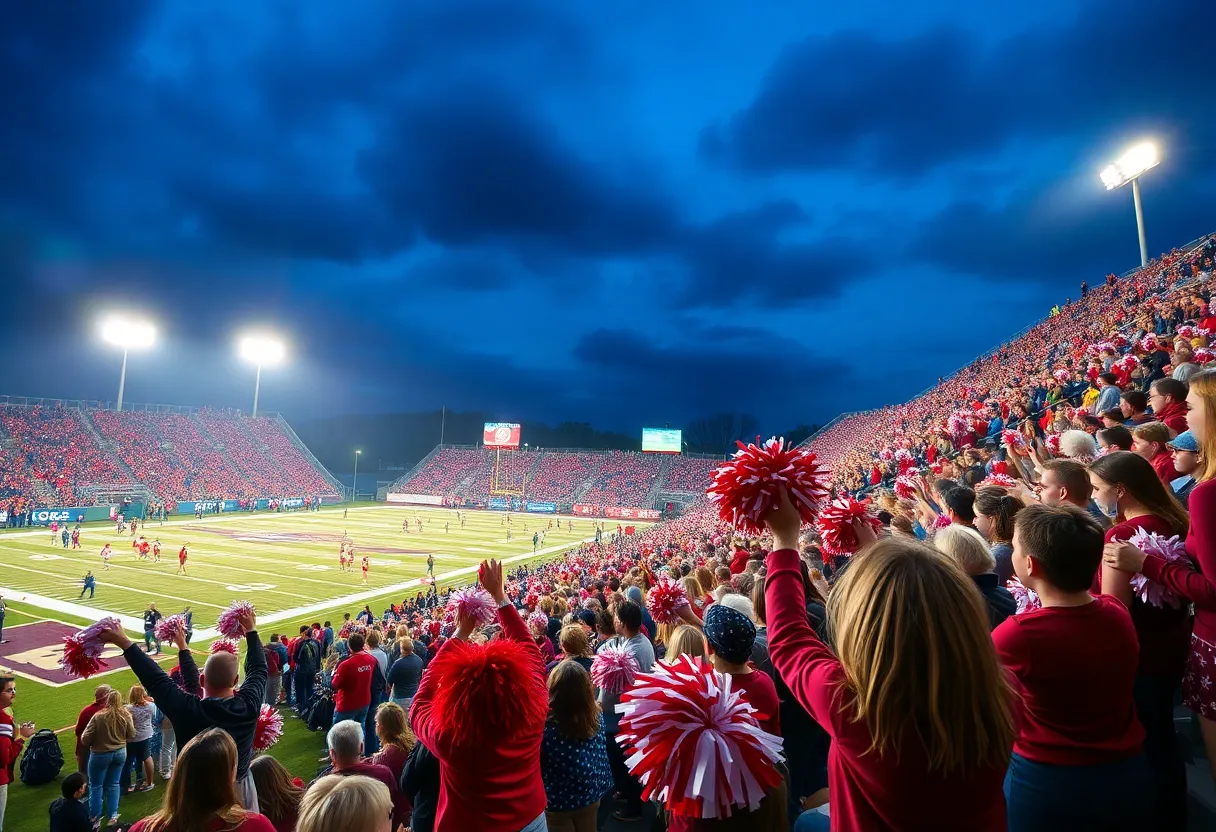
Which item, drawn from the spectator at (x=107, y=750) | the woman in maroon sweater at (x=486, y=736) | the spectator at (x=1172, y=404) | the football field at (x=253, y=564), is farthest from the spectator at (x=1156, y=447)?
the football field at (x=253, y=564)

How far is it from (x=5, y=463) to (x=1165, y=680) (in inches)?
2438

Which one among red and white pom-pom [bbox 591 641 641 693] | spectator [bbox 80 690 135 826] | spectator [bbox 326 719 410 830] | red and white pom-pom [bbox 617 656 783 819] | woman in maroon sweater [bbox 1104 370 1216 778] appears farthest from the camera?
spectator [bbox 80 690 135 826]

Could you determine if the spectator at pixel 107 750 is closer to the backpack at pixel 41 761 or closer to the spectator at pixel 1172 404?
the backpack at pixel 41 761

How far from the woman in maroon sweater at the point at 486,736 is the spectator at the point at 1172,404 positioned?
5785 mm

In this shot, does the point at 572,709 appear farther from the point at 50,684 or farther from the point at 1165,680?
the point at 50,684

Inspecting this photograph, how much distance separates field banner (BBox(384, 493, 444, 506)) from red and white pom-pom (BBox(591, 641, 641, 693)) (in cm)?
7114

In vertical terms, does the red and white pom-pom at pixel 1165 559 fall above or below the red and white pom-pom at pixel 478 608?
above

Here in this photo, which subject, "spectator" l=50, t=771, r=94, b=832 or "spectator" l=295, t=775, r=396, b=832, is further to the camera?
"spectator" l=50, t=771, r=94, b=832

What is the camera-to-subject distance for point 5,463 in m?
44.2

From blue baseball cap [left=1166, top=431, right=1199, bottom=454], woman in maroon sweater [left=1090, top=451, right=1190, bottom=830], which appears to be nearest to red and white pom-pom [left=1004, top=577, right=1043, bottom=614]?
woman in maroon sweater [left=1090, top=451, right=1190, bottom=830]

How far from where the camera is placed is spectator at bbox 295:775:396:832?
2.07 metres

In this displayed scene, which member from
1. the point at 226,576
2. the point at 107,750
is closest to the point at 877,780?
the point at 107,750

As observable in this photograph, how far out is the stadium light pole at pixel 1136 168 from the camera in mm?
29391

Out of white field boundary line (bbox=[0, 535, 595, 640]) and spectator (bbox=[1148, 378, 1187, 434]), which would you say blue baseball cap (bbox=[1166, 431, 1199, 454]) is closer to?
spectator (bbox=[1148, 378, 1187, 434])
